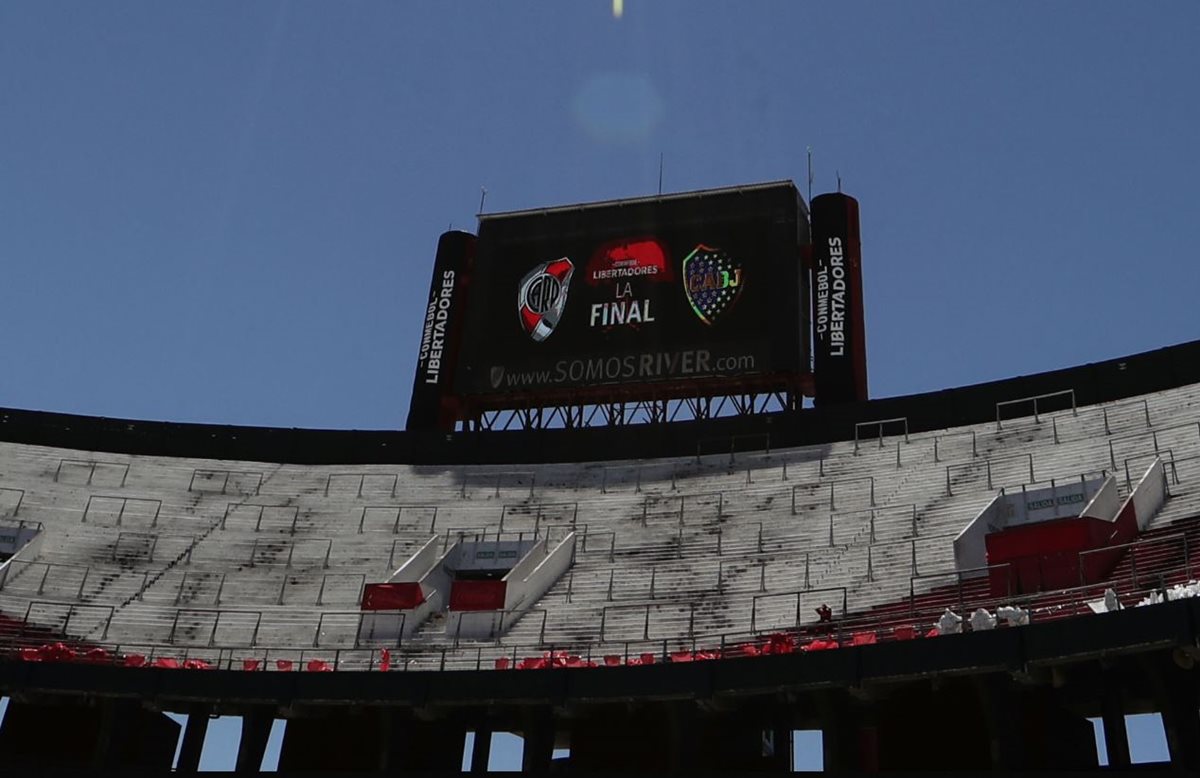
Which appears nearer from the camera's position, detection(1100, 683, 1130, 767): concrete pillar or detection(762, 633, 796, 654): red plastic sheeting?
detection(1100, 683, 1130, 767): concrete pillar

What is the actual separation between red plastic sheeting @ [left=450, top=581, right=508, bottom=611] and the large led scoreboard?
16.4 meters

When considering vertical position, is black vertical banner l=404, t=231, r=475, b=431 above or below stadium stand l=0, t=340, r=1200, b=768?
above

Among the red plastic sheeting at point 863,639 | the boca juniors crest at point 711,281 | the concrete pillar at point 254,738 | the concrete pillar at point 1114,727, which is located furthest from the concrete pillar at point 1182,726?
the boca juniors crest at point 711,281

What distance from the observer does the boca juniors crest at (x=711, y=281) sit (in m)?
51.2

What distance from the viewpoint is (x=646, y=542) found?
40.0 m

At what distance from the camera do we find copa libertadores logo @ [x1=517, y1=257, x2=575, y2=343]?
175 feet

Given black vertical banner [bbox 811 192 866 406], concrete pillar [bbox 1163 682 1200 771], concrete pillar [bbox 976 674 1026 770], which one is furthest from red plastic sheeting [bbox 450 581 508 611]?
concrete pillar [bbox 1163 682 1200 771]

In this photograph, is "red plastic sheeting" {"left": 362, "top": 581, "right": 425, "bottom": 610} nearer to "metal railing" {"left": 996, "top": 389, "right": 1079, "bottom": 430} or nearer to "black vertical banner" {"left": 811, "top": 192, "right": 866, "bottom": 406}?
"black vertical banner" {"left": 811, "top": 192, "right": 866, "bottom": 406}

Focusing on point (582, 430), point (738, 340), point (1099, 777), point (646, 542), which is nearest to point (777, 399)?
point (738, 340)

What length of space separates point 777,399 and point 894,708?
24.7m

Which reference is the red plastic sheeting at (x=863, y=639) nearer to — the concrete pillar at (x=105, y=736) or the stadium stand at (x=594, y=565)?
the stadium stand at (x=594, y=565)

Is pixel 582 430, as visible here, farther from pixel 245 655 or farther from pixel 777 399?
pixel 245 655

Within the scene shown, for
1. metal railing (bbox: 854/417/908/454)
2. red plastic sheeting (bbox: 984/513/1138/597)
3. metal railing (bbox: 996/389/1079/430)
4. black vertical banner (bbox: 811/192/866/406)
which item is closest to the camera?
red plastic sheeting (bbox: 984/513/1138/597)

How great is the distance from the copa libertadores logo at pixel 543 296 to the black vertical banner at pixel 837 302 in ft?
33.8
